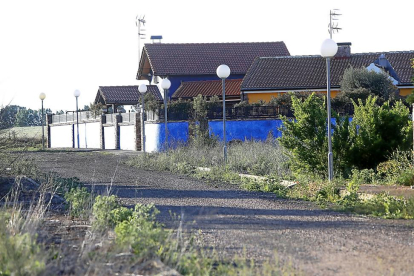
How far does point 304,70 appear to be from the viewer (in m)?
47.2

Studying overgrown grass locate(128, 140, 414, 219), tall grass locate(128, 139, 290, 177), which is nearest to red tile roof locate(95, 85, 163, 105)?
tall grass locate(128, 139, 290, 177)

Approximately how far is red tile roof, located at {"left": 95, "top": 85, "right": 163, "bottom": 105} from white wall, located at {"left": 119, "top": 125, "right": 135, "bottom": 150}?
30.3 ft

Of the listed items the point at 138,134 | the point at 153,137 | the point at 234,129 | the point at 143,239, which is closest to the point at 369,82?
the point at 234,129

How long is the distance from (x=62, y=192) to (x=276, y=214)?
5514 millimetres

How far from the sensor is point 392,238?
30.9 ft

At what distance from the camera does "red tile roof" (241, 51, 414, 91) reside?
45.5m

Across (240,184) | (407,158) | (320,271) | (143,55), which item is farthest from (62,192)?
(143,55)

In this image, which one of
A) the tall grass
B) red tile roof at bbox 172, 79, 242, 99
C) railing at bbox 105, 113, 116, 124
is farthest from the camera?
red tile roof at bbox 172, 79, 242, 99

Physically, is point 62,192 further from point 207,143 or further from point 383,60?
point 383,60

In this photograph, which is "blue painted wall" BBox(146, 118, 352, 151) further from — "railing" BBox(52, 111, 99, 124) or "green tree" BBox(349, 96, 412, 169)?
"green tree" BBox(349, 96, 412, 169)

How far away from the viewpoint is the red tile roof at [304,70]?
45.5 m

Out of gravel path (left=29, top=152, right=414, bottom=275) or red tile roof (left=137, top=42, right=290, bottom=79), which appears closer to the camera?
gravel path (left=29, top=152, right=414, bottom=275)

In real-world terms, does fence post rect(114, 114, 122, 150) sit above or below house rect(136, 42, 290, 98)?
below

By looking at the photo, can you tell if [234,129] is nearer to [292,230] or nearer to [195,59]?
[195,59]
